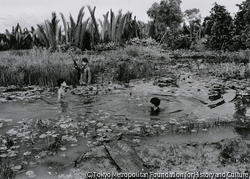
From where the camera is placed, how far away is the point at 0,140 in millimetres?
3352

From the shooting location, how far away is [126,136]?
3566 millimetres

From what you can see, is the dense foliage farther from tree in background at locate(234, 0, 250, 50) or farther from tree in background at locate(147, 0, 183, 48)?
tree in background at locate(147, 0, 183, 48)

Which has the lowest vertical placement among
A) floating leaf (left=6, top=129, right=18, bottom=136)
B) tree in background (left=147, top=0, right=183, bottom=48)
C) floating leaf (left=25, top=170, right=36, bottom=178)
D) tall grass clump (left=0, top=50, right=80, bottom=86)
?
floating leaf (left=25, top=170, right=36, bottom=178)

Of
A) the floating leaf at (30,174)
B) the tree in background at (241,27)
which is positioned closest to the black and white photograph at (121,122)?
the floating leaf at (30,174)

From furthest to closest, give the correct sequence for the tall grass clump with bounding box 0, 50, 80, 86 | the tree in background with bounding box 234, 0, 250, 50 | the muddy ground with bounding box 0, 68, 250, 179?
1. the tree in background with bounding box 234, 0, 250, 50
2. the tall grass clump with bounding box 0, 50, 80, 86
3. the muddy ground with bounding box 0, 68, 250, 179

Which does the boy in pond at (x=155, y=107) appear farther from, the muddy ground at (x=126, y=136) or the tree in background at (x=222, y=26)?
the tree in background at (x=222, y=26)

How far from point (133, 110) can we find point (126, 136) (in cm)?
150

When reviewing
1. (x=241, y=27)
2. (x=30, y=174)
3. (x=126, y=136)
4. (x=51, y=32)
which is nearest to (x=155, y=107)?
(x=126, y=136)

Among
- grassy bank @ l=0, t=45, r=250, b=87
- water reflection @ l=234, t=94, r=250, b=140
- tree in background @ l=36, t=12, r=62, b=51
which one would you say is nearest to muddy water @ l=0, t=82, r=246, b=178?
water reflection @ l=234, t=94, r=250, b=140

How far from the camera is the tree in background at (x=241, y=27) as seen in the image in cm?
1413

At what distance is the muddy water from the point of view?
3.48 metres

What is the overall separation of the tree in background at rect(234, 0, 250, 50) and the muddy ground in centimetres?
951

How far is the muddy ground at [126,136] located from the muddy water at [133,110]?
1 cm

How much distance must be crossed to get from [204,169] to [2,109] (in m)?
4.42
